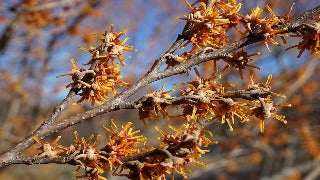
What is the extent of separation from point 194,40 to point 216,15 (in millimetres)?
143

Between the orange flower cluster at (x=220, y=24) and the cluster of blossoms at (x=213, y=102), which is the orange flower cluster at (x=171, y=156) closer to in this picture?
the cluster of blossoms at (x=213, y=102)

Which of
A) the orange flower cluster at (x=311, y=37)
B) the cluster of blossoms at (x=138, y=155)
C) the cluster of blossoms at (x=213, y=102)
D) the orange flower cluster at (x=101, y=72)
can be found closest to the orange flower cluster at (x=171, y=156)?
the cluster of blossoms at (x=138, y=155)

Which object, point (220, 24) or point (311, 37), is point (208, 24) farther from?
point (311, 37)

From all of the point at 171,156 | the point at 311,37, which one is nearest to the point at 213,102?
the point at 171,156

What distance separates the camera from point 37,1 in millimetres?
5168

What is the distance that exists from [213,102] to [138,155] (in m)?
0.38

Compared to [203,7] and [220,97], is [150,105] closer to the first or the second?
[220,97]

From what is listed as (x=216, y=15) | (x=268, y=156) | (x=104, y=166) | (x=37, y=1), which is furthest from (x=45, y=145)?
(x=268, y=156)

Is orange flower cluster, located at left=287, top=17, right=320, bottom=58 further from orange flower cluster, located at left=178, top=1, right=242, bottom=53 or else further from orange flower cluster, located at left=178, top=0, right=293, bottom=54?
orange flower cluster, located at left=178, top=1, right=242, bottom=53

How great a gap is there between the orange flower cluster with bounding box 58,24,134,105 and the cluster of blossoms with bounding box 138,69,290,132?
19cm

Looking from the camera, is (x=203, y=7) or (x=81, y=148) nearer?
(x=81, y=148)

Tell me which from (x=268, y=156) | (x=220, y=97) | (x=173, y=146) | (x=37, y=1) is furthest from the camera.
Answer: (x=268, y=156)

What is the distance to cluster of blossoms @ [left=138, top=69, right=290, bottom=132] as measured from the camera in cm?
142

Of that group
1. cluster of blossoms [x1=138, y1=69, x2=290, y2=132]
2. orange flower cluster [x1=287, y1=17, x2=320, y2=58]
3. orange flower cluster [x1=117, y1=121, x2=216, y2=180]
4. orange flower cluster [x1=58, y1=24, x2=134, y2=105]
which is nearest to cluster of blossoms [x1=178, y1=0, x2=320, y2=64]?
orange flower cluster [x1=287, y1=17, x2=320, y2=58]
